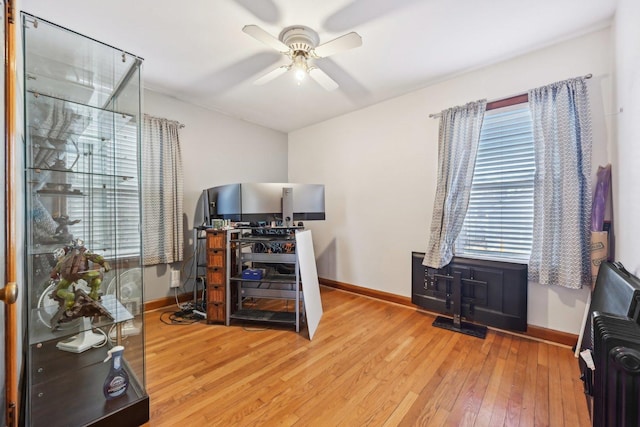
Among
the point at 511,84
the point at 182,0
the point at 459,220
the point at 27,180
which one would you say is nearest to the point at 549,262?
the point at 459,220

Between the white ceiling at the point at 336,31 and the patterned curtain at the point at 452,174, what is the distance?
48 centimetres

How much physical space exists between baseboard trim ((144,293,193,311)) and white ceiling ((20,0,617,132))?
244cm

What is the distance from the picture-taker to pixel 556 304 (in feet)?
6.99

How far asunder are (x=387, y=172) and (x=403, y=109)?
0.77m

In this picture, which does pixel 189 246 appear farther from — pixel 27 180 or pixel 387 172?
pixel 387 172

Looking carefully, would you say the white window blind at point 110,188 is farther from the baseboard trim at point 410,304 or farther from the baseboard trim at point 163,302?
the baseboard trim at point 410,304

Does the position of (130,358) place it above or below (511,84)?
below

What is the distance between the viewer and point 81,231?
4.97 feet

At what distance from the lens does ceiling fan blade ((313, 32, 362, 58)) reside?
5.48 feet

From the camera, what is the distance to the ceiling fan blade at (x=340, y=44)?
1669 millimetres

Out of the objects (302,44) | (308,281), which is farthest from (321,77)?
(308,281)

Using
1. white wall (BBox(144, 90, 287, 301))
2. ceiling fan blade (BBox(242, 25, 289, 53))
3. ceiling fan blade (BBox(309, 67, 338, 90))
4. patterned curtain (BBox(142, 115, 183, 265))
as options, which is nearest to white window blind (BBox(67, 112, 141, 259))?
ceiling fan blade (BBox(242, 25, 289, 53))

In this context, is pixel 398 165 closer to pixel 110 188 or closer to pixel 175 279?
pixel 110 188

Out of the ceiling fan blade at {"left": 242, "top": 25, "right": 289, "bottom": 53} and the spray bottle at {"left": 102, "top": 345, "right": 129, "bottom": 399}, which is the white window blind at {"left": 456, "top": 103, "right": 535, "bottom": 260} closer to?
the ceiling fan blade at {"left": 242, "top": 25, "right": 289, "bottom": 53}
